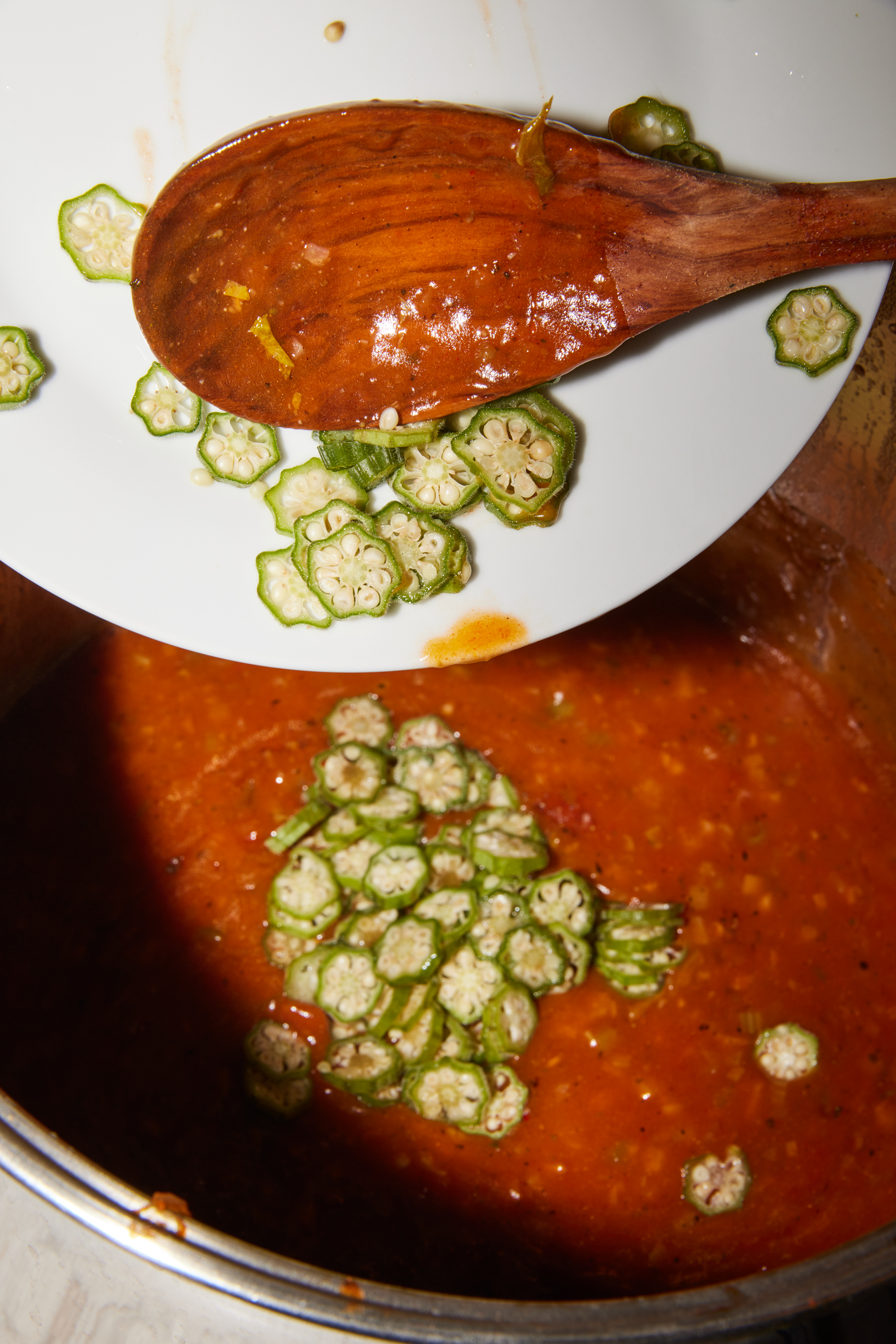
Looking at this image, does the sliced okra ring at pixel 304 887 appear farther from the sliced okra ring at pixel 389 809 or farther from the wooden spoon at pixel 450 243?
the wooden spoon at pixel 450 243

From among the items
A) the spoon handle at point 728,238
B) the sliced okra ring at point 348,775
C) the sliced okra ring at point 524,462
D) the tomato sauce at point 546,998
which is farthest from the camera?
the sliced okra ring at point 348,775

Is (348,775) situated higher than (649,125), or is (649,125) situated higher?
(649,125)

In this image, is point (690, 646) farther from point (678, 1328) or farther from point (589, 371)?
point (678, 1328)

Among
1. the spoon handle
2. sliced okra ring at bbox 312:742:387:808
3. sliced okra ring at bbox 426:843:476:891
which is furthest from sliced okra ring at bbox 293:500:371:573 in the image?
sliced okra ring at bbox 426:843:476:891

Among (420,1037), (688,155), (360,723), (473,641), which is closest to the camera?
(688,155)

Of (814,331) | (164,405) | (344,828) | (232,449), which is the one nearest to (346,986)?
(344,828)

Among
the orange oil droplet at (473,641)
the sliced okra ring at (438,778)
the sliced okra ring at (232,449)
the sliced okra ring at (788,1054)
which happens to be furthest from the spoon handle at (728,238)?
the sliced okra ring at (788,1054)

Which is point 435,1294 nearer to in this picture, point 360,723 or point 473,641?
point 473,641
